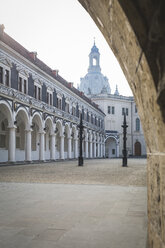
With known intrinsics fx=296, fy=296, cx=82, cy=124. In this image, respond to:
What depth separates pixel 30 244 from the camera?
10.9 feet

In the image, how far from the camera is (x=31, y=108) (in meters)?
26.9

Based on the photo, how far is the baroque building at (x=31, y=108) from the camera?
23.2 meters

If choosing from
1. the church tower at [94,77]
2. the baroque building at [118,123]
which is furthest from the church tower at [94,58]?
the baroque building at [118,123]

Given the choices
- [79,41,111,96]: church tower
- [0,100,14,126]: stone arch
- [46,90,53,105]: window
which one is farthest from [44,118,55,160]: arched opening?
[79,41,111,96]: church tower

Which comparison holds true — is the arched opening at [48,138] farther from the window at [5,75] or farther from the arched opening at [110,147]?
the arched opening at [110,147]

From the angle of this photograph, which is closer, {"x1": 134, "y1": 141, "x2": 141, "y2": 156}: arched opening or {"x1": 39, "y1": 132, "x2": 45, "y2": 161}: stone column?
{"x1": 39, "y1": 132, "x2": 45, "y2": 161}: stone column

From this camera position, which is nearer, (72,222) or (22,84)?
(72,222)

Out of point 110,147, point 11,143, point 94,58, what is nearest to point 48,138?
point 11,143

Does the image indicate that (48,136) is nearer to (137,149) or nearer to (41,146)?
(41,146)

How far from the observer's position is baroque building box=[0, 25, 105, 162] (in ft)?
76.0

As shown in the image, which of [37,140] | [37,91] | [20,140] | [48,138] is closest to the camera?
[37,91]

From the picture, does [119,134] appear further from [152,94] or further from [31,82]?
[152,94]

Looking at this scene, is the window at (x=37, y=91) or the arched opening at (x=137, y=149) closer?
the window at (x=37, y=91)

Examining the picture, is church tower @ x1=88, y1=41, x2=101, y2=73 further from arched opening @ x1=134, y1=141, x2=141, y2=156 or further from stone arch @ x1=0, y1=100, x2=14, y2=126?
stone arch @ x1=0, y1=100, x2=14, y2=126
